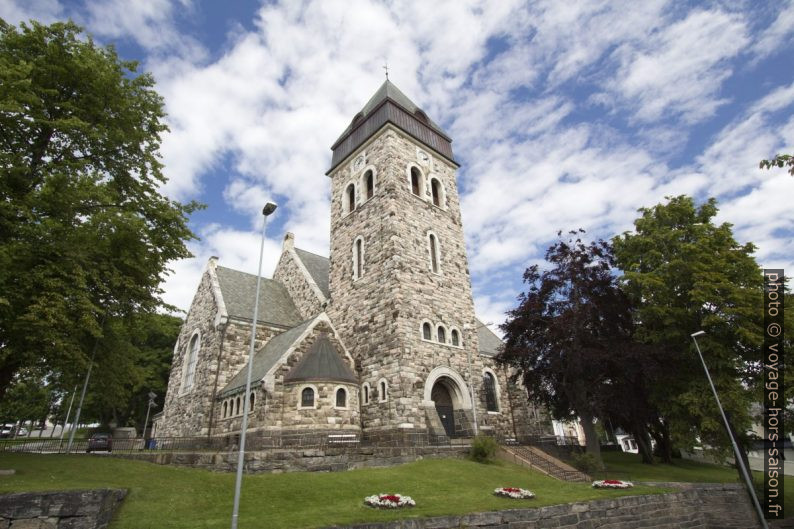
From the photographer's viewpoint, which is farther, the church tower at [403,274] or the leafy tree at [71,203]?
the church tower at [403,274]

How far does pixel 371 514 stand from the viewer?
35.9 feet

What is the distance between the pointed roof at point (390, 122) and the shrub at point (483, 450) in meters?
20.0

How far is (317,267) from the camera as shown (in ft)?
112

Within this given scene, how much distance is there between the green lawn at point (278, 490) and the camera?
10617 mm

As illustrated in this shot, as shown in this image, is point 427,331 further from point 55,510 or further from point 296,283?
point 55,510

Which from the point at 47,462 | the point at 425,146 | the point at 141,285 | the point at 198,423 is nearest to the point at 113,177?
the point at 141,285

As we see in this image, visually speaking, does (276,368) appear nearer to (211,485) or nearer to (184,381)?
(211,485)

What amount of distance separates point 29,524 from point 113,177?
1224 cm

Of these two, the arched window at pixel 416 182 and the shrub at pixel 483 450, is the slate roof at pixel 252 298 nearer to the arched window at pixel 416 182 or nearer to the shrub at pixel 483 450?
the arched window at pixel 416 182

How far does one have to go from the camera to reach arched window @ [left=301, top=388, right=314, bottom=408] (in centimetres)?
1988

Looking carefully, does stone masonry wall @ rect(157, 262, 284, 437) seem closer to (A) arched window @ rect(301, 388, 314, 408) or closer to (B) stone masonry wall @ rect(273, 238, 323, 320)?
(B) stone masonry wall @ rect(273, 238, 323, 320)

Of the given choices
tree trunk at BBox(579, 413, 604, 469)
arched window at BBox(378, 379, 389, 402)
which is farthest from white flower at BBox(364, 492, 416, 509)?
tree trunk at BBox(579, 413, 604, 469)

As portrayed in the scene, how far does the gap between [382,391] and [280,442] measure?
5.53 meters

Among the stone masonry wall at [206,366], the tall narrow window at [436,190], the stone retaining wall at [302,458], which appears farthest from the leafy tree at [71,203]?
the tall narrow window at [436,190]
